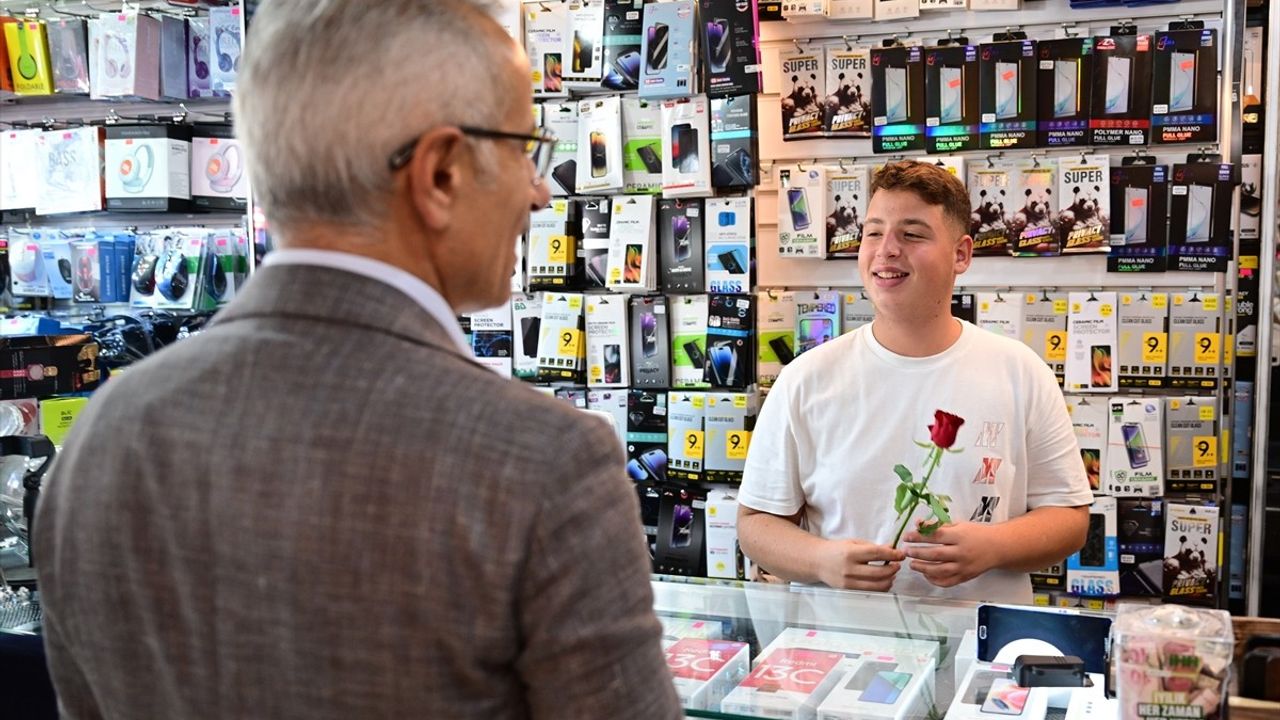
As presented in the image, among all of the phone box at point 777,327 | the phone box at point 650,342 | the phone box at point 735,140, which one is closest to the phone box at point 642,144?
the phone box at point 735,140

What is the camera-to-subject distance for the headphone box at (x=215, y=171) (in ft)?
14.1

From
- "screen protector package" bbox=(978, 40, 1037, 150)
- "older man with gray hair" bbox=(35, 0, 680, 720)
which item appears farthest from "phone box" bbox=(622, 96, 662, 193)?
"older man with gray hair" bbox=(35, 0, 680, 720)

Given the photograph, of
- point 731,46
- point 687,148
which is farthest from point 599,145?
point 731,46

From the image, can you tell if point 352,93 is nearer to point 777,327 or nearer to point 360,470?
point 360,470

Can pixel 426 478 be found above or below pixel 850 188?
below

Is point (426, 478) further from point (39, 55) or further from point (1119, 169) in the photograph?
point (39, 55)

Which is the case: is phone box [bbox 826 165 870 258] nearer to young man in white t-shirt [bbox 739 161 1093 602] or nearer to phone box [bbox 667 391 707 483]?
phone box [bbox 667 391 707 483]

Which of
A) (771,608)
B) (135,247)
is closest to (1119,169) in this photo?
(771,608)

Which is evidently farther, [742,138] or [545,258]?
[545,258]

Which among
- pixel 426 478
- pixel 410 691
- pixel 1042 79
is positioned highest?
pixel 1042 79

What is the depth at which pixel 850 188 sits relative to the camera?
4.04m

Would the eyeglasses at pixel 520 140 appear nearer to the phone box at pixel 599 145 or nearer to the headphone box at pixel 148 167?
the phone box at pixel 599 145

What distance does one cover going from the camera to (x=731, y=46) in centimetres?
401

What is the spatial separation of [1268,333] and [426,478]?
12.2ft
